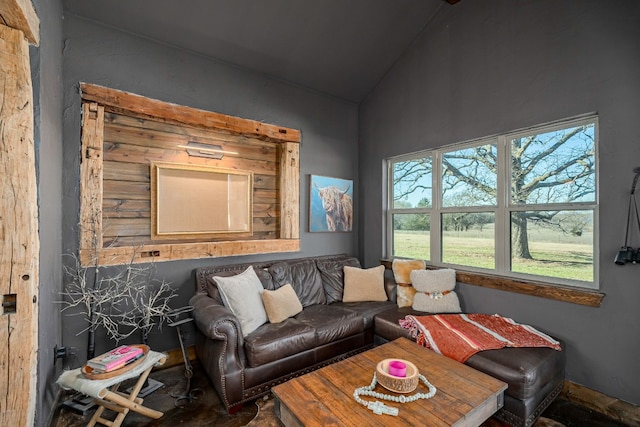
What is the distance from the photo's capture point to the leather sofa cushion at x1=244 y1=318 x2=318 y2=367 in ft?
7.04

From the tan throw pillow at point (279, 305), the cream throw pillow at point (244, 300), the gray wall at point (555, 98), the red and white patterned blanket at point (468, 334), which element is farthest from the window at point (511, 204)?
the cream throw pillow at point (244, 300)

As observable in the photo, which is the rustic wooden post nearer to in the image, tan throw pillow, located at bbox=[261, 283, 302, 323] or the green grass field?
tan throw pillow, located at bbox=[261, 283, 302, 323]

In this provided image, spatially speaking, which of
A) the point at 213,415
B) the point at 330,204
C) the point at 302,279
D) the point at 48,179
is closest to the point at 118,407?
the point at 213,415

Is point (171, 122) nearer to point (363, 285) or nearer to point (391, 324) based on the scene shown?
point (363, 285)

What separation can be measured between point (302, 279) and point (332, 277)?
393 mm

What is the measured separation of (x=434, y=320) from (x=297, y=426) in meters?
1.60

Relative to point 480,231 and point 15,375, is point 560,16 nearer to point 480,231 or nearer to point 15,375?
point 480,231

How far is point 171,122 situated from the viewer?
2.86 meters

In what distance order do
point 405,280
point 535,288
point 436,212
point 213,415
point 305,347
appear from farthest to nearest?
point 436,212 < point 405,280 < point 535,288 < point 305,347 < point 213,415

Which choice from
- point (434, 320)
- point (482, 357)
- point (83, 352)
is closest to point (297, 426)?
point (482, 357)

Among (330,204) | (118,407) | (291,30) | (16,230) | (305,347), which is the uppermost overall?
(291,30)

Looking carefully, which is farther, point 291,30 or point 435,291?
point 291,30

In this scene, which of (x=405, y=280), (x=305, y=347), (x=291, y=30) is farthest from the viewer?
(x=405, y=280)

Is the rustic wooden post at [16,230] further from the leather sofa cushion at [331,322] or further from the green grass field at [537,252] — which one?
the green grass field at [537,252]
